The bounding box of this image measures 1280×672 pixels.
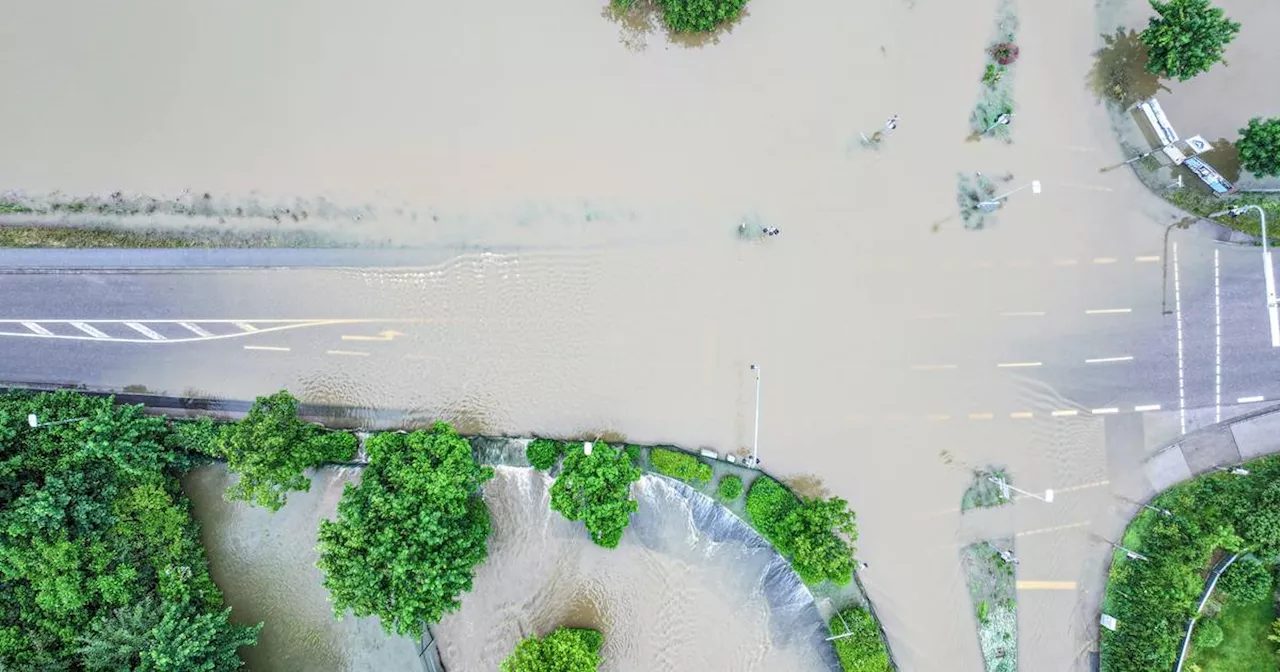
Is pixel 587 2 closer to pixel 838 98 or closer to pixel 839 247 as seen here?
pixel 838 98

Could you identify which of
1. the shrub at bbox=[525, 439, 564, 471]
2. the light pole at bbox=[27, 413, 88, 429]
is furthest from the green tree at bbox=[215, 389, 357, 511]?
the shrub at bbox=[525, 439, 564, 471]

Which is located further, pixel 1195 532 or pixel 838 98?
pixel 838 98

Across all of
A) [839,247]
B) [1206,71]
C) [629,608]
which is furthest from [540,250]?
[1206,71]

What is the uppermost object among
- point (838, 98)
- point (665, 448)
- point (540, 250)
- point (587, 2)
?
point (587, 2)

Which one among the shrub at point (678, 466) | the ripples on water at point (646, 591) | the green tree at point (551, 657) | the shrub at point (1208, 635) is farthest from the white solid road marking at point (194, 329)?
the shrub at point (1208, 635)

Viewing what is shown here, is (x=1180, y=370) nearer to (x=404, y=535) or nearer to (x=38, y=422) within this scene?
(x=404, y=535)

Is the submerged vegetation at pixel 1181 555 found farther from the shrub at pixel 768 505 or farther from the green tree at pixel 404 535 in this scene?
the green tree at pixel 404 535

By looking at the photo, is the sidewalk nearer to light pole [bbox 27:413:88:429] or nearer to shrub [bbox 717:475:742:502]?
shrub [bbox 717:475:742:502]
